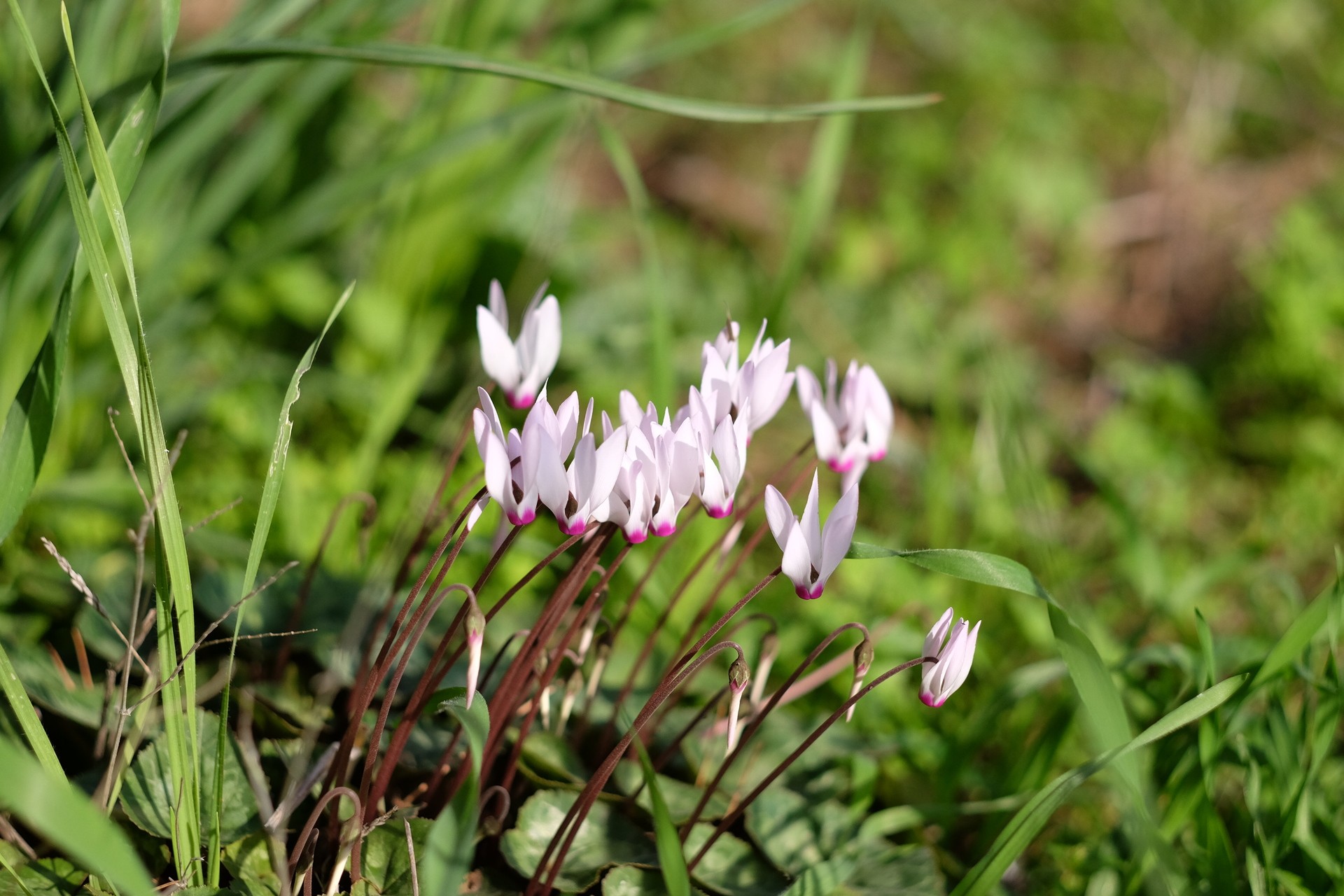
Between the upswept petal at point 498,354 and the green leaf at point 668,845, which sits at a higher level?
the upswept petal at point 498,354

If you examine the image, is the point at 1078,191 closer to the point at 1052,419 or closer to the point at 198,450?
the point at 1052,419

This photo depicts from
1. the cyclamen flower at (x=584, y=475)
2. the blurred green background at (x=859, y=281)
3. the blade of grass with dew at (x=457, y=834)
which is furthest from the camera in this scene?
the blurred green background at (x=859, y=281)

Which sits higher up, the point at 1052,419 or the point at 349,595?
the point at 349,595

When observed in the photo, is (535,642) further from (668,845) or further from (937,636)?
(937,636)

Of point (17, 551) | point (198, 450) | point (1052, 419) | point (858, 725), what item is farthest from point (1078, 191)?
point (17, 551)

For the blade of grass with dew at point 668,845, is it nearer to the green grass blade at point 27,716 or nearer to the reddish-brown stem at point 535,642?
the reddish-brown stem at point 535,642

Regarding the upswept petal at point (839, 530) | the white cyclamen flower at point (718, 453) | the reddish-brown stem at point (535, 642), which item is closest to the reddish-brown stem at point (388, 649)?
the reddish-brown stem at point (535, 642)

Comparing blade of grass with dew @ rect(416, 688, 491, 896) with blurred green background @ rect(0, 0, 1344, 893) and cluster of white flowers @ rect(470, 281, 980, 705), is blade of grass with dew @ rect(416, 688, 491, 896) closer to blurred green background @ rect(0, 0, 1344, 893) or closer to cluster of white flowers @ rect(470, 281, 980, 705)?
cluster of white flowers @ rect(470, 281, 980, 705)
